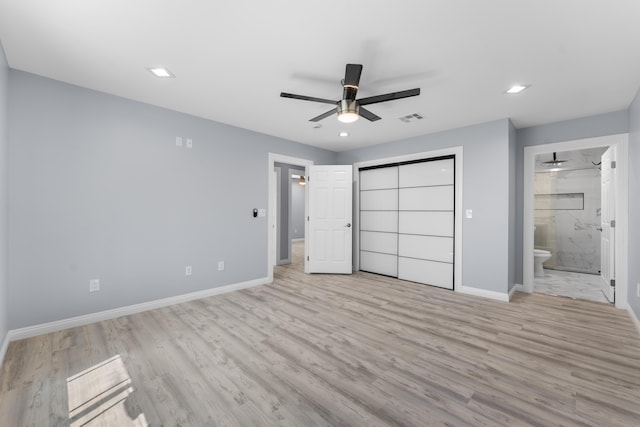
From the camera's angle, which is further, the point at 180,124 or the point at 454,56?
the point at 180,124

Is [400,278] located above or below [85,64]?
below

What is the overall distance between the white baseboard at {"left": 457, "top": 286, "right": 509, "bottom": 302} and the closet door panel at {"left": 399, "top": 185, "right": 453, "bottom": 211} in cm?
122

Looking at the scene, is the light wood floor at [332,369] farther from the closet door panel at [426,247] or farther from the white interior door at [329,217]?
the white interior door at [329,217]

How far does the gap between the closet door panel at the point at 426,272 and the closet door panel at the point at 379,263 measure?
134 millimetres

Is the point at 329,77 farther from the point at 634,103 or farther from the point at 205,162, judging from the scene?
the point at 634,103

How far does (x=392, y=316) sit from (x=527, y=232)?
2.61 m

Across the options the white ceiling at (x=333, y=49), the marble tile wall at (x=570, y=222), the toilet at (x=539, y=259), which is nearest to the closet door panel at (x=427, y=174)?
the white ceiling at (x=333, y=49)

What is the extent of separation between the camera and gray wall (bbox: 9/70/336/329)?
2508 millimetres

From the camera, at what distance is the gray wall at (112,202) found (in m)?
2.51

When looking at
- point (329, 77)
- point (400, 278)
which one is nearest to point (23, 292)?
point (329, 77)

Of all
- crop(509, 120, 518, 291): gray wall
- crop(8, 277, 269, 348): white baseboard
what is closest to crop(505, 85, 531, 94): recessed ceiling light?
crop(509, 120, 518, 291): gray wall

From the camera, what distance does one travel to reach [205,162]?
372cm

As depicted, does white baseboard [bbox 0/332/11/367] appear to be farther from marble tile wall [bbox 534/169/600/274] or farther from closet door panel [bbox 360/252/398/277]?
marble tile wall [bbox 534/169/600/274]

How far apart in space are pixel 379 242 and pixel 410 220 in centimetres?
77
